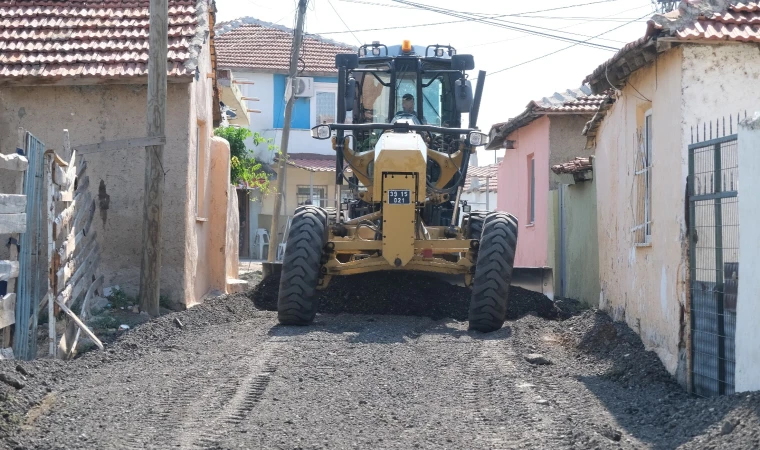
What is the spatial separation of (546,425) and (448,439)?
0.73m

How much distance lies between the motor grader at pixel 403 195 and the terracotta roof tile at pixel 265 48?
19.3 m

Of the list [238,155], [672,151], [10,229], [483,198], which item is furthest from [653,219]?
[483,198]

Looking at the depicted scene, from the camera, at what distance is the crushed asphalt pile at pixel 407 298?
12797 millimetres

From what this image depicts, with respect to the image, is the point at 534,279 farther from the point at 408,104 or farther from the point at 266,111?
the point at 266,111

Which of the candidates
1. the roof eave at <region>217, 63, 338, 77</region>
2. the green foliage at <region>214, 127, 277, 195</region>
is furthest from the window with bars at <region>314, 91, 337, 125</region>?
the green foliage at <region>214, 127, 277, 195</region>

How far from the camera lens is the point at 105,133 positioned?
13.1m

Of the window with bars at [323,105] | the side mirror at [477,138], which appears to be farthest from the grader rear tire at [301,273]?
the window with bars at [323,105]

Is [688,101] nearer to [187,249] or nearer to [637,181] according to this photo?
[637,181]

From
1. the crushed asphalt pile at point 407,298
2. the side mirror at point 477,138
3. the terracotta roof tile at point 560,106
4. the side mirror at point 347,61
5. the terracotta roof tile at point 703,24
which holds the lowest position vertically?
the crushed asphalt pile at point 407,298

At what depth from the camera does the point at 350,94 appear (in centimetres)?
1220

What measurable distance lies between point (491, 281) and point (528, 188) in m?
12.2

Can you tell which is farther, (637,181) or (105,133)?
(105,133)

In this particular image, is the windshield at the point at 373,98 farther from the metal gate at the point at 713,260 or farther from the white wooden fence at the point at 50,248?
A: the metal gate at the point at 713,260

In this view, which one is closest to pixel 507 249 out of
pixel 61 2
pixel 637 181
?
pixel 637 181
